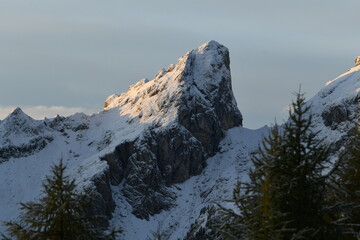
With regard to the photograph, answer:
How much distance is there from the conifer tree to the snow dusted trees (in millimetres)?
3951

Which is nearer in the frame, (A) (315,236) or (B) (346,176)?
(A) (315,236)

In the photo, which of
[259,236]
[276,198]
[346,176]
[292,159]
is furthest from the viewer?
[346,176]

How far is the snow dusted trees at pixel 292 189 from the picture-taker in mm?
22828

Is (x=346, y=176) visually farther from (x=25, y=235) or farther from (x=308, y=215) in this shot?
(x=25, y=235)

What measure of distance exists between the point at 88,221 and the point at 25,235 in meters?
1.88

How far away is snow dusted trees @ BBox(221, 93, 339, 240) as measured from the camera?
22.8 meters

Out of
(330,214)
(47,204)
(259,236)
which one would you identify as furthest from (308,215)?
(47,204)

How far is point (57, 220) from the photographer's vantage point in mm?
23188

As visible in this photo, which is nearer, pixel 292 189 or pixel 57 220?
pixel 57 220

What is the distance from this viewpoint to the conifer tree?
23109 mm

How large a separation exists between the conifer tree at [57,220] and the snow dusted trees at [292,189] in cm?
395

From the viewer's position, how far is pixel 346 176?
94.9 feet

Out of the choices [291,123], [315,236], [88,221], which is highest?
[291,123]

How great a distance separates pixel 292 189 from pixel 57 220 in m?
7.06
